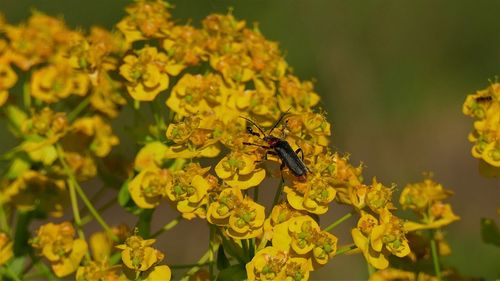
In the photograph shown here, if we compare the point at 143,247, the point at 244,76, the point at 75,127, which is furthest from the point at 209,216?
the point at 75,127

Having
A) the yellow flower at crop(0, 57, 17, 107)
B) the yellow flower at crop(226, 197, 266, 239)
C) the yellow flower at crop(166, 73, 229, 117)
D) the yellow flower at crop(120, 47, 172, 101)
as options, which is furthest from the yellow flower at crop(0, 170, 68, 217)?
the yellow flower at crop(226, 197, 266, 239)

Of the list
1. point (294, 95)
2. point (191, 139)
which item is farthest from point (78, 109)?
point (294, 95)

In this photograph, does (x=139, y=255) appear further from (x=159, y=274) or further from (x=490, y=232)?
(x=490, y=232)

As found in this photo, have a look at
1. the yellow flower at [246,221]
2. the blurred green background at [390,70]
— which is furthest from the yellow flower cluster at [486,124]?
the blurred green background at [390,70]

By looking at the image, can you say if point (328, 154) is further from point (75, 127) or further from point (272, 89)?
point (75, 127)

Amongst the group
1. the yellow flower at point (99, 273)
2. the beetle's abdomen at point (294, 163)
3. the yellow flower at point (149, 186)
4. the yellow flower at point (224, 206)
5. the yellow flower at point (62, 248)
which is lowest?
the yellow flower at point (62, 248)

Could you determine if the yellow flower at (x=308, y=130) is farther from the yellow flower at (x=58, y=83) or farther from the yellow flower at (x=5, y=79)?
the yellow flower at (x=5, y=79)
